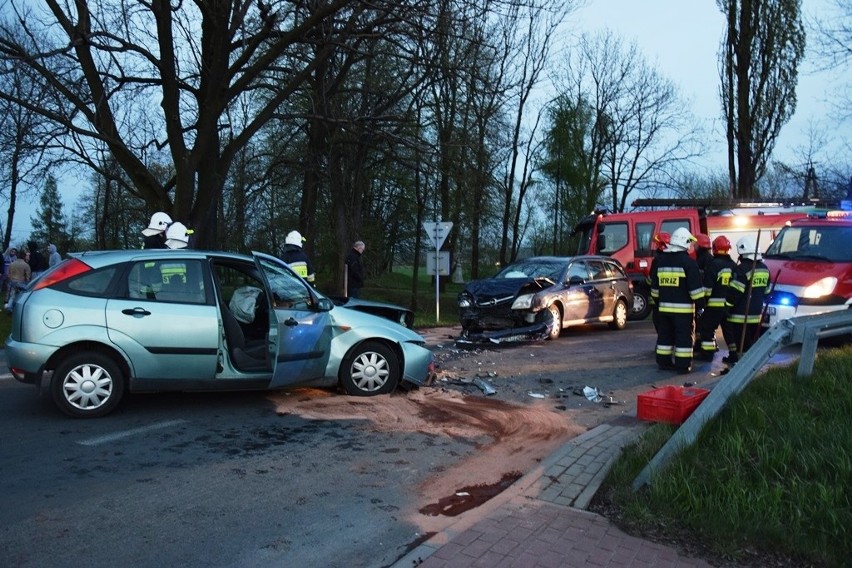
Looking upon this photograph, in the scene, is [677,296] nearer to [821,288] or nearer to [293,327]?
[821,288]

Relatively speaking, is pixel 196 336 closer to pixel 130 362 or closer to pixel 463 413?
pixel 130 362

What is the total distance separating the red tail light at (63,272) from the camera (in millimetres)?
6465

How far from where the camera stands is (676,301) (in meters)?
9.38

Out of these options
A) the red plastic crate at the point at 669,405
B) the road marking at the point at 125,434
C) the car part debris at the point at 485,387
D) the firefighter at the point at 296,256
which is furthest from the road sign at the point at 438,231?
the red plastic crate at the point at 669,405

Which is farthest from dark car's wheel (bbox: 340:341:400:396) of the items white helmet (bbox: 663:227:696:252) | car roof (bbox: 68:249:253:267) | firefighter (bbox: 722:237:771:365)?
firefighter (bbox: 722:237:771:365)

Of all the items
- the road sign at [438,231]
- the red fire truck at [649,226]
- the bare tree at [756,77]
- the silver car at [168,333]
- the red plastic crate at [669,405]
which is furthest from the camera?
the bare tree at [756,77]

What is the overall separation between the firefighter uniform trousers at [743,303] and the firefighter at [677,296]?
83cm

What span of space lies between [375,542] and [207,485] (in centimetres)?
152

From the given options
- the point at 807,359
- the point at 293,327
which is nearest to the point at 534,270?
the point at 293,327

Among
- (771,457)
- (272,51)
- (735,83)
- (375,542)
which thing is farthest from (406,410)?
(735,83)

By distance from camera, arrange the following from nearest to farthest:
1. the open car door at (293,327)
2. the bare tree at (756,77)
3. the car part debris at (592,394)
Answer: the open car door at (293,327) → the car part debris at (592,394) → the bare tree at (756,77)

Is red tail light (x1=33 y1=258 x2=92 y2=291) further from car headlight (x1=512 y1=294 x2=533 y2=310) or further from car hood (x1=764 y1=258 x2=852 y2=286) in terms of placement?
car hood (x1=764 y1=258 x2=852 y2=286)

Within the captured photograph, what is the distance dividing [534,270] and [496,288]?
4.70 feet

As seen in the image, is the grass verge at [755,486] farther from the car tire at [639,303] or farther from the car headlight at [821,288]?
the car tire at [639,303]
